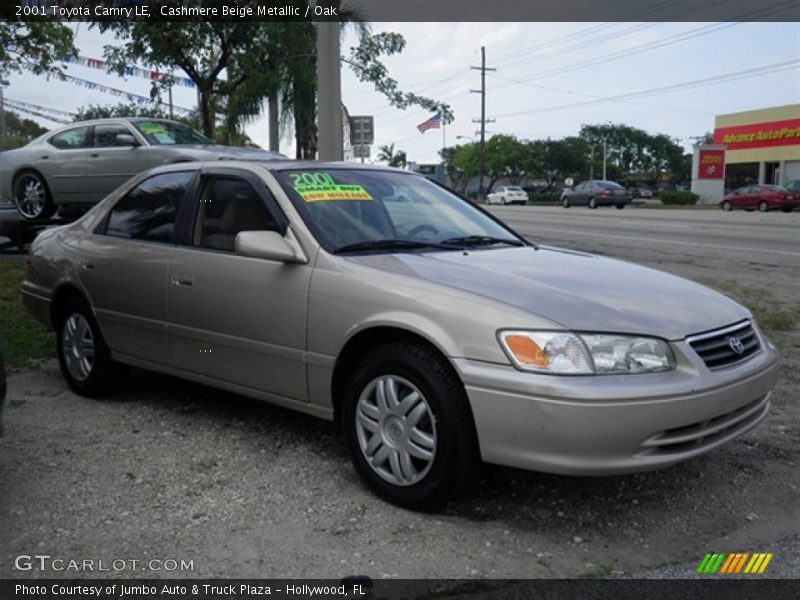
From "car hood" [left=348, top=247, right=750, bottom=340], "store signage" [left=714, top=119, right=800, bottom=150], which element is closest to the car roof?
"car hood" [left=348, top=247, right=750, bottom=340]

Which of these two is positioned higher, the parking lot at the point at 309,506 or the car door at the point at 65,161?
the car door at the point at 65,161

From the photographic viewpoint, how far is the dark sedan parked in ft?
128

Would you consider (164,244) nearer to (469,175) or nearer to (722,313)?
(722,313)

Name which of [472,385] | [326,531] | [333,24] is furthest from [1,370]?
[333,24]

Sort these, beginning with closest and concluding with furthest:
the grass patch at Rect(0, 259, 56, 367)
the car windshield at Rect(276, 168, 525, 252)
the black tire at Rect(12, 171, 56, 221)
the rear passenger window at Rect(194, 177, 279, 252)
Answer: the car windshield at Rect(276, 168, 525, 252), the rear passenger window at Rect(194, 177, 279, 252), the grass patch at Rect(0, 259, 56, 367), the black tire at Rect(12, 171, 56, 221)

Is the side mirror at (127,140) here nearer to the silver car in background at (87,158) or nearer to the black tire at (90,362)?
the silver car in background at (87,158)

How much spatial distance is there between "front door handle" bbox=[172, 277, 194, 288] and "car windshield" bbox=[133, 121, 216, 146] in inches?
261

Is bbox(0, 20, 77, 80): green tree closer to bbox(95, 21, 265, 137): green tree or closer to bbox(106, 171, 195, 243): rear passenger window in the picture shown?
bbox(95, 21, 265, 137): green tree

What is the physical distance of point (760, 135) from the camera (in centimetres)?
5353

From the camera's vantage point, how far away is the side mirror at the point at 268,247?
4.10 m

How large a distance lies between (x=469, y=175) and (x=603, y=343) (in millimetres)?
97733

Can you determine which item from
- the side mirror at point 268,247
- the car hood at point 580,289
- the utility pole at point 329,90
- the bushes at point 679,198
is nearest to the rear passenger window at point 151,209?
the side mirror at point 268,247

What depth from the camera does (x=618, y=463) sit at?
327 centimetres

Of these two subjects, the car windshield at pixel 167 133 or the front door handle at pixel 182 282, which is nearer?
the front door handle at pixel 182 282
